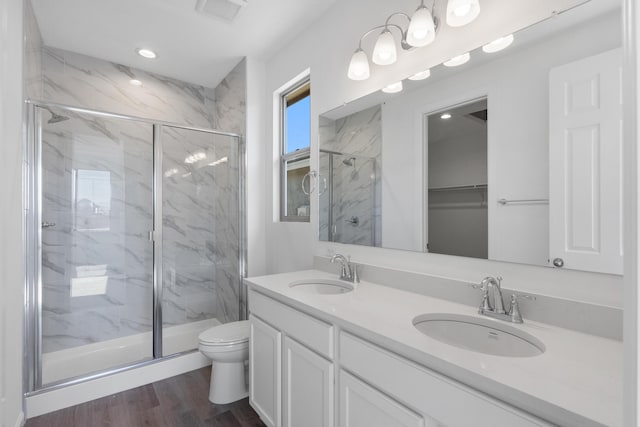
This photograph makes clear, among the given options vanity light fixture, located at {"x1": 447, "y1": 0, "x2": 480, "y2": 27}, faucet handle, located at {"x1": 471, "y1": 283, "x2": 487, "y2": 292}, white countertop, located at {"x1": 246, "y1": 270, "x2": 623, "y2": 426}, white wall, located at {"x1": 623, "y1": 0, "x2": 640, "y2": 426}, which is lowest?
white countertop, located at {"x1": 246, "y1": 270, "x2": 623, "y2": 426}

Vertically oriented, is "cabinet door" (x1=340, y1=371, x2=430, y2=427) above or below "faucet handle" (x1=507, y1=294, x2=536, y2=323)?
below

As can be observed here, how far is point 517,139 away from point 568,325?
678 mm

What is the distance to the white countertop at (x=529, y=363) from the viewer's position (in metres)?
0.63

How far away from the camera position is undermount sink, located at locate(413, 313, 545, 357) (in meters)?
1.00

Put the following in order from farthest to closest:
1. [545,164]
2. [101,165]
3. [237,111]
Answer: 1. [237,111]
2. [101,165]
3. [545,164]

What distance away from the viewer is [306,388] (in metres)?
1.35

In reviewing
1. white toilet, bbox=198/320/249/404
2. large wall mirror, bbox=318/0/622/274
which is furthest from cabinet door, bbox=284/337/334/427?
large wall mirror, bbox=318/0/622/274

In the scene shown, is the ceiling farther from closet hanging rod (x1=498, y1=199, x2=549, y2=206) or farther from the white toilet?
the white toilet

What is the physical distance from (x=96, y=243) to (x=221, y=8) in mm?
2155

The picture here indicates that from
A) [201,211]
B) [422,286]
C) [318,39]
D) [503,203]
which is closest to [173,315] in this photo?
[201,211]

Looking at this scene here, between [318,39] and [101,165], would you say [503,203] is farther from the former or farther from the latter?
[101,165]

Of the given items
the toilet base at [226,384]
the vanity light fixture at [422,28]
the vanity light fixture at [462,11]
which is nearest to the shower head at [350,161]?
the vanity light fixture at [422,28]

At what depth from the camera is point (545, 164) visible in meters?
1.11

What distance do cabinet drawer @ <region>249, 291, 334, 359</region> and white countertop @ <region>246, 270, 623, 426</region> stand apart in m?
0.07
